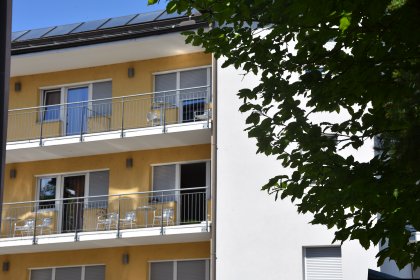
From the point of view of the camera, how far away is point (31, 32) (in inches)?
1129

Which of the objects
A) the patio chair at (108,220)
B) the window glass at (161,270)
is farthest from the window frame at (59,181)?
the window glass at (161,270)

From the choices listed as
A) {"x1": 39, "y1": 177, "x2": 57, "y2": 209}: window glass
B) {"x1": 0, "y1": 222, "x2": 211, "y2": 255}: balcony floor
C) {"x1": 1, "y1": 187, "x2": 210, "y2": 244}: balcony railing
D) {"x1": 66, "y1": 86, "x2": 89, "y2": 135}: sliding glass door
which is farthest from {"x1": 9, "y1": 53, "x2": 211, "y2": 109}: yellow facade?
{"x1": 0, "y1": 222, "x2": 211, "y2": 255}: balcony floor

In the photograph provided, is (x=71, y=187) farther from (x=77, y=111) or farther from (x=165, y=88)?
(x=165, y=88)

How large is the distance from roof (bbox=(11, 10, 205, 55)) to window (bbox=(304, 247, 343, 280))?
7.47 metres

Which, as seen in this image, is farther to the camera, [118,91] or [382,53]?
[118,91]

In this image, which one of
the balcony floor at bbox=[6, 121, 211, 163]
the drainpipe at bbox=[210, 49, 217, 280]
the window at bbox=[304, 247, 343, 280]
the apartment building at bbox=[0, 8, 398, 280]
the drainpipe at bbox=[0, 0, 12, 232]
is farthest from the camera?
the balcony floor at bbox=[6, 121, 211, 163]

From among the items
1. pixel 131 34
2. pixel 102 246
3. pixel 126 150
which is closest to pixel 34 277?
pixel 102 246

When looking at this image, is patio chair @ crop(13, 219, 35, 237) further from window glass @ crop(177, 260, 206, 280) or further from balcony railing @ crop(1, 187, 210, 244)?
window glass @ crop(177, 260, 206, 280)

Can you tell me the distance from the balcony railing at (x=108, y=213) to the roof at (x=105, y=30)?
4.83 m

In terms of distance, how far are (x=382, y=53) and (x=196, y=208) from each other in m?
16.1

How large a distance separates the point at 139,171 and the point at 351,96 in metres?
16.4

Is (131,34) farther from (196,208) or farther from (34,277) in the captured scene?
(34,277)

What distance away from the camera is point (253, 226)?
20891 millimetres

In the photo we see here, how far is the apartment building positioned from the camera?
823 inches
